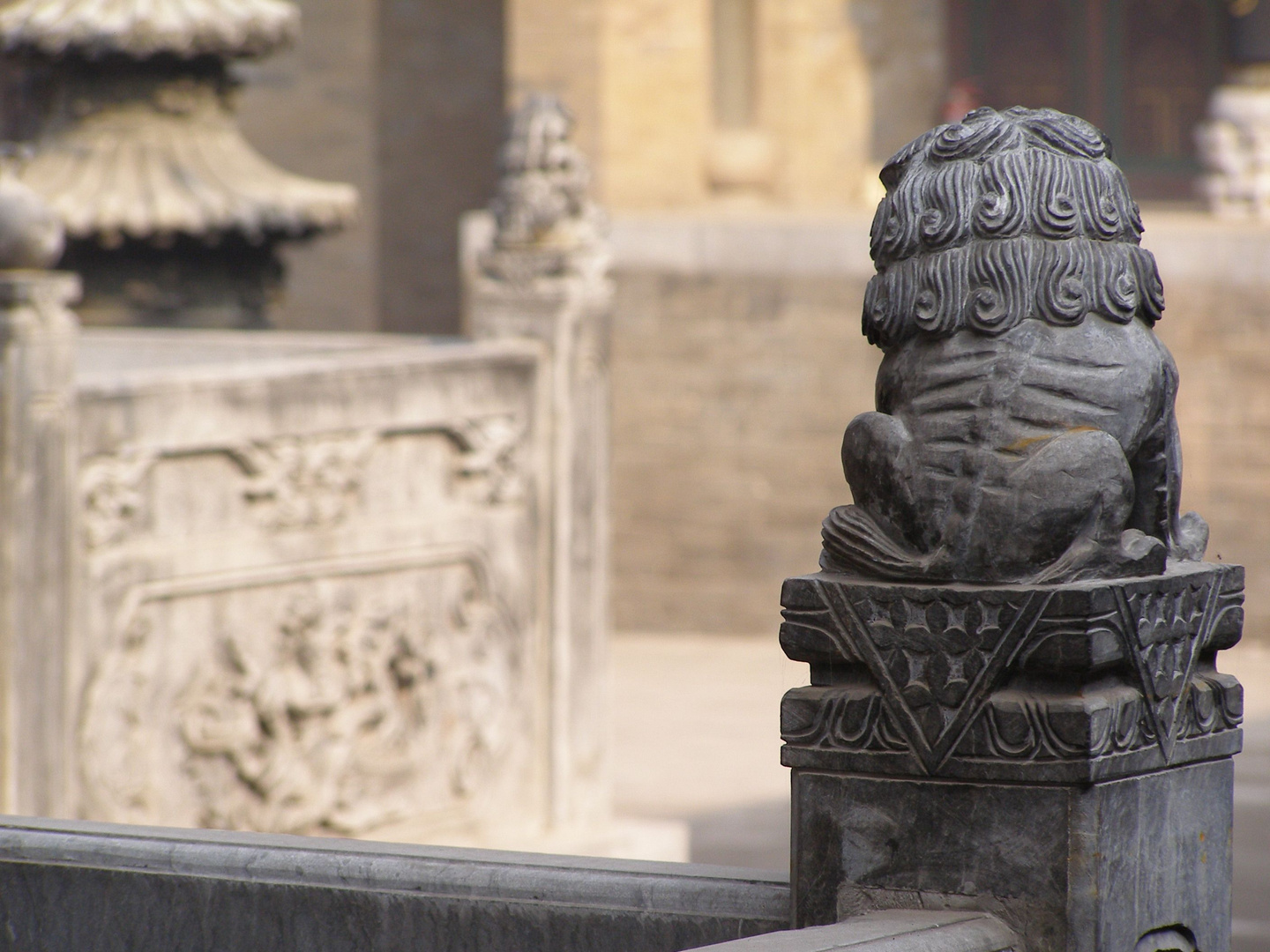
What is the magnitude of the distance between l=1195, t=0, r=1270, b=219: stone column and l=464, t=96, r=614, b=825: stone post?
7.13 meters

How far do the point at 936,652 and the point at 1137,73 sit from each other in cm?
1524

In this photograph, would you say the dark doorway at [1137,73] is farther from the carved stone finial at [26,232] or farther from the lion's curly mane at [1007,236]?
the lion's curly mane at [1007,236]

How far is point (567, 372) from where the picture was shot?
8734mm

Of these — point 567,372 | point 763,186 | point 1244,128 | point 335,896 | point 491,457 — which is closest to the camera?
point 335,896

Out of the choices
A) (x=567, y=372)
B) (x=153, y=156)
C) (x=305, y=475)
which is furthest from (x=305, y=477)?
(x=153, y=156)

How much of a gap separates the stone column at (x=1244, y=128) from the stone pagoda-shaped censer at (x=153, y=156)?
22.1 feet

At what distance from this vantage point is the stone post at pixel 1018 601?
2.82m

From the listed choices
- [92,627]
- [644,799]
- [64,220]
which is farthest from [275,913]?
[644,799]

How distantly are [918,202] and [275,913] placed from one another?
1291 mm

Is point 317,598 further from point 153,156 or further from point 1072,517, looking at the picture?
point 1072,517

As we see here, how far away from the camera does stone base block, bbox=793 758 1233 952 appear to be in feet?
9.23

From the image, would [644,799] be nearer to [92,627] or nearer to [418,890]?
[92,627]

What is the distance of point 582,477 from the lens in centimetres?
888

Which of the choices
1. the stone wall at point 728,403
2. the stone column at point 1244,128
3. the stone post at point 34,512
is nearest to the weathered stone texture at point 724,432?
the stone wall at point 728,403
